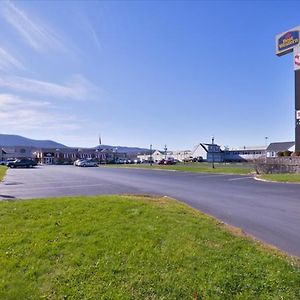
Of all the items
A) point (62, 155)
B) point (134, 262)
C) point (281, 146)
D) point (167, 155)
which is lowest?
point (134, 262)

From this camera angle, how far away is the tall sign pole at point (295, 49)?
33.3 metres

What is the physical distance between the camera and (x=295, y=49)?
3569 centimetres

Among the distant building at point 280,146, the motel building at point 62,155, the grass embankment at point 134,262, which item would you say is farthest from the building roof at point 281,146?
the grass embankment at point 134,262

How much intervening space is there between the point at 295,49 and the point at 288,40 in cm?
323

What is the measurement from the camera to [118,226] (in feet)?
23.6

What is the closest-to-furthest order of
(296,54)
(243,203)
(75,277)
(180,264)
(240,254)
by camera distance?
(75,277), (180,264), (240,254), (243,203), (296,54)

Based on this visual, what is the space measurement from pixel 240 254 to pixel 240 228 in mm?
2467

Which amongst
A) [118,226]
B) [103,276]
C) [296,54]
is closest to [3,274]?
[103,276]

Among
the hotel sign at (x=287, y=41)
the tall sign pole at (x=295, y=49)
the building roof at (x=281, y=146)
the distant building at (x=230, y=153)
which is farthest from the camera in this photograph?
the distant building at (x=230, y=153)

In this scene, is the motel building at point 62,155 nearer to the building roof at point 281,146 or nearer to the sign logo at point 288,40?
the building roof at point 281,146

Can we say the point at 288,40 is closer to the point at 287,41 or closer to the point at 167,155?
the point at 287,41

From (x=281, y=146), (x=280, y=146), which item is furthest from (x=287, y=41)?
(x=280, y=146)

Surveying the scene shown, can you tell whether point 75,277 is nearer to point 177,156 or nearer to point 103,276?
point 103,276

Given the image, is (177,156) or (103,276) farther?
(177,156)
